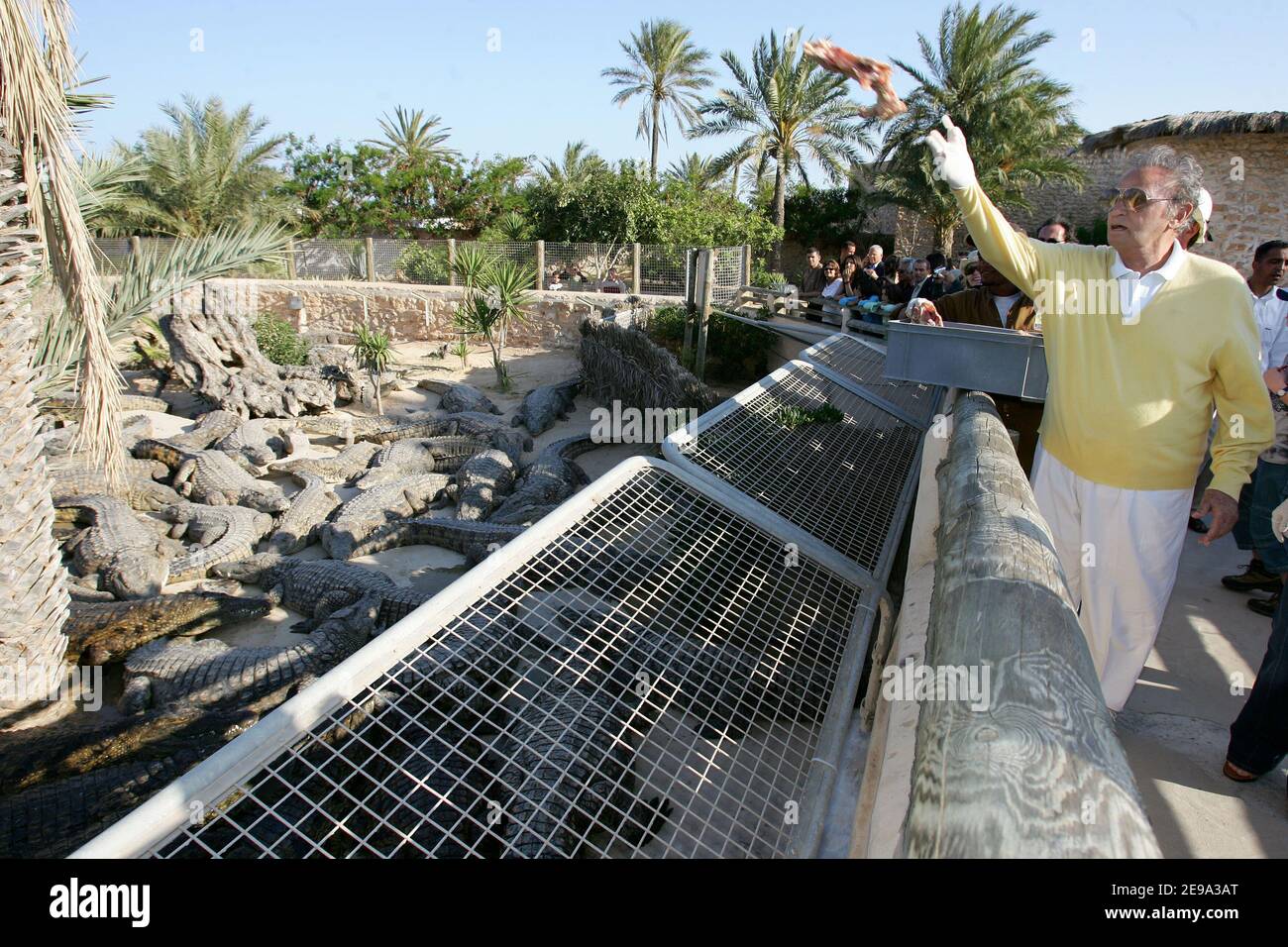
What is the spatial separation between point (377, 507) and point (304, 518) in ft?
2.23

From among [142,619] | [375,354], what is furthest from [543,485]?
[375,354]

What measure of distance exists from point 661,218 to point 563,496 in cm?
1362

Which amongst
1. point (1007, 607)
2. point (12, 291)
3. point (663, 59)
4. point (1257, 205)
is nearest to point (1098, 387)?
→ point (1007, 607)

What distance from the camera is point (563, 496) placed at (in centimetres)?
750

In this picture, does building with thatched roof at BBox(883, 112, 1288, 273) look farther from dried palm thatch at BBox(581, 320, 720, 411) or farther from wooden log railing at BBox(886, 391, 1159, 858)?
wooden log railing at BBox(886, 391, 1159, 858)

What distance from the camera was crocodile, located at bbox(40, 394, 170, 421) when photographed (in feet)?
30.3

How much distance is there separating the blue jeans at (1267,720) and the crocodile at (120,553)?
20.9ft

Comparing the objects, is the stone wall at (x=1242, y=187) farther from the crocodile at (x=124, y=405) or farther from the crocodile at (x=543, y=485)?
the crocodile at (x=124, y=405)

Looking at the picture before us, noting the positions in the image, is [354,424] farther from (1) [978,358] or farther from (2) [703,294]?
(1) [978,358]

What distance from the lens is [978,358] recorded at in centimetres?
283

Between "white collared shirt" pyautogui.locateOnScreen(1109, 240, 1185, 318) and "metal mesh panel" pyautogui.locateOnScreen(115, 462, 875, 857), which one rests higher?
"white collared shirt" pyautogui.locateOnScreen(1109, 240, 1185, 318)

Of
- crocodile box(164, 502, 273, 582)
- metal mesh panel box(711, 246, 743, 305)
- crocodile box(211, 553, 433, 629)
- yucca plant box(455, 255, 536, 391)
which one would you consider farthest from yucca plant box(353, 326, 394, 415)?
crocodile box(211, 553, 433, 629)

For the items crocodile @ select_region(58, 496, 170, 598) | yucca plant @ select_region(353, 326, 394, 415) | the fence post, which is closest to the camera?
crocodile @ select_region(58, 496, 170, 598)

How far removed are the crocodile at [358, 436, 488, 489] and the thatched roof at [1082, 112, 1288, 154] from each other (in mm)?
10797
